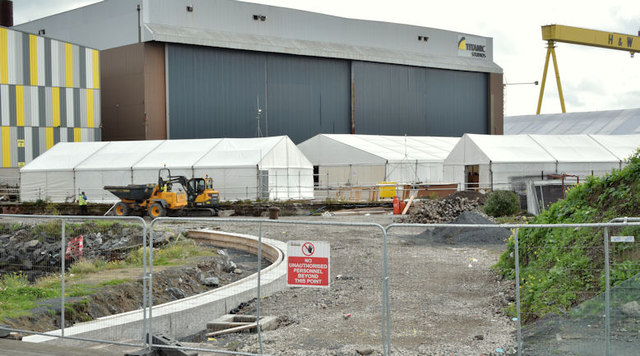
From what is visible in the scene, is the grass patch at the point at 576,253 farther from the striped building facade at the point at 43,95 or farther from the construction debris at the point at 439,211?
the striped building facade at the point at 43,95

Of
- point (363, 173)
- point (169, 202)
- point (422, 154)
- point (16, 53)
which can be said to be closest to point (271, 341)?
point (169, 202)

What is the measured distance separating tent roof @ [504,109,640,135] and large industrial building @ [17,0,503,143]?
15323 mm

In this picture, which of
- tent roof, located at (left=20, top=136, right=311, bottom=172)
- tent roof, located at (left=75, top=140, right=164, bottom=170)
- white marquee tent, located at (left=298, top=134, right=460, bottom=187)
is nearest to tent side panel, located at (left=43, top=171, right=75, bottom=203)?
tent roof, located at (left=20, top=136, right=311, bottom=172)

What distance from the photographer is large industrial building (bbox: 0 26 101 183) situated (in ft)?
156

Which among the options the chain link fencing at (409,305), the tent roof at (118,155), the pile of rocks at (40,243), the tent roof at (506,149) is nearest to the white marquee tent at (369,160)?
the tent roof at (506,149)

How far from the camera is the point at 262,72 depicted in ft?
185

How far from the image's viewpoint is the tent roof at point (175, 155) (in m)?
41.4

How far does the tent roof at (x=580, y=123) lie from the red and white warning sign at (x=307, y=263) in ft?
234

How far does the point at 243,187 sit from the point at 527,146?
19.1 m

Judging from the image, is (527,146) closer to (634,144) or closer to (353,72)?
(634,144)

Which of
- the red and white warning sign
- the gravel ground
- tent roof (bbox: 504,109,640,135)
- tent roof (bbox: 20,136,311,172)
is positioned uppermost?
tent roof (bbox: 504,109,640,135)

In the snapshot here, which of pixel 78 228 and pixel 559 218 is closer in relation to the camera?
pixel 559 218

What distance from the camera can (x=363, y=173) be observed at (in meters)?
47.0

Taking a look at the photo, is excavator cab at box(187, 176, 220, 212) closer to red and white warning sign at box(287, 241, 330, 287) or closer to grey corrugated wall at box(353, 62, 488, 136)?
red and white warning sign at box(287, 241, 330, 287)
